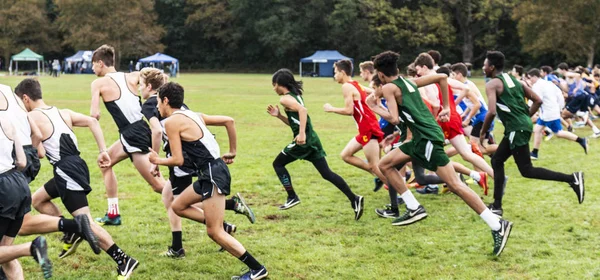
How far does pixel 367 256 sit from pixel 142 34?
240 ft

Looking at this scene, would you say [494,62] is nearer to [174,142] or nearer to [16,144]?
[174,142]

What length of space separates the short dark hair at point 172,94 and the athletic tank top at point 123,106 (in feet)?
7.76

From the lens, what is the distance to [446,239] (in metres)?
7.31

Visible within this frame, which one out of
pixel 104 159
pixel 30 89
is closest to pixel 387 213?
pixel 104 159

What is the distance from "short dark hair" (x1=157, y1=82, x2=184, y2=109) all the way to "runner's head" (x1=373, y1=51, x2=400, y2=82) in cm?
220

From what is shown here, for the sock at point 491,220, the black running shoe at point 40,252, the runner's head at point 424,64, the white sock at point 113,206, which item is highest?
the runner's head at point 424,64

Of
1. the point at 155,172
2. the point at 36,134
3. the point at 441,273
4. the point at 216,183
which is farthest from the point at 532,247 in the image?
the point at 36,134

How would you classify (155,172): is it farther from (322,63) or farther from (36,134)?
(322,63)

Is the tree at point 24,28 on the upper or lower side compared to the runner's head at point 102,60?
upper

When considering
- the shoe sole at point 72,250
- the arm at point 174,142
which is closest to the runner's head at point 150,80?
the arm at point 174,142

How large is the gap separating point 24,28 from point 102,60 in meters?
78.0

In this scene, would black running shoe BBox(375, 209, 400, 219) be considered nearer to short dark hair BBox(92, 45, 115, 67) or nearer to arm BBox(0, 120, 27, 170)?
short dark hair BBox(92, 45, 115, 67)

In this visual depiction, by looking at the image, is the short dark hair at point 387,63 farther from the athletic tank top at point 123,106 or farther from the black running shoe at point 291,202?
the athletic tank top at point 123,106

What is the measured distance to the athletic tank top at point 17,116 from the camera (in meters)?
5.27
